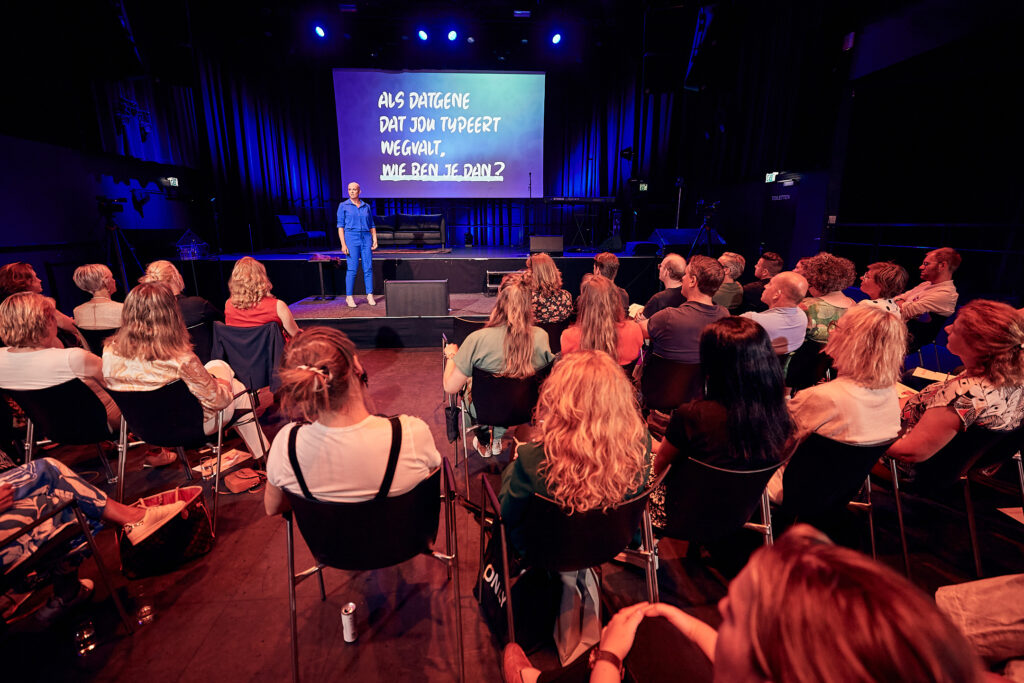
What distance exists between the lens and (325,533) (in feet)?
4.93

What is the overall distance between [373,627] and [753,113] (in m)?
10.1

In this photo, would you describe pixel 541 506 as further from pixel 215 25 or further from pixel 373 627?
pixel 215 25

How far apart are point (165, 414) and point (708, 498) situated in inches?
106

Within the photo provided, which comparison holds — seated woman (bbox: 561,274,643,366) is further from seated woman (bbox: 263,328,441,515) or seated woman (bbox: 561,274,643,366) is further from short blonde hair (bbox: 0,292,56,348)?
short blonde hair (bbox: 0,292,56,348)

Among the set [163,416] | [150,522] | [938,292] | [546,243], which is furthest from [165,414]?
[546,243]

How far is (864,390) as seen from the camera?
1.88 meters

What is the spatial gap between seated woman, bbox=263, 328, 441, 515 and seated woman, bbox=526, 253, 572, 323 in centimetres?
237

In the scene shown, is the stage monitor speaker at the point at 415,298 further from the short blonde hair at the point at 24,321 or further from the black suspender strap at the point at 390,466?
the black suspender strap at the point at 390,466

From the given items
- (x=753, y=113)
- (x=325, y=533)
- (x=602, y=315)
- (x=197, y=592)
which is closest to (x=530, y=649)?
(x=325, y=533)

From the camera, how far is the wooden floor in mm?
1785

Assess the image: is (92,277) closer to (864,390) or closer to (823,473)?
(823,473)

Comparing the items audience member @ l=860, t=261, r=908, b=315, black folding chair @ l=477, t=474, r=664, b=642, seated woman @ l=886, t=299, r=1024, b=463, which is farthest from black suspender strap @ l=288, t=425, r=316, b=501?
audience member @ l=860, t=261, r=908, b=315

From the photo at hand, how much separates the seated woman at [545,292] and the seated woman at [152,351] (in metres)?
2.36

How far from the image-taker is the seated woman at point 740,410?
1691mm
